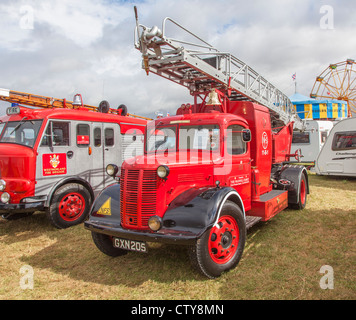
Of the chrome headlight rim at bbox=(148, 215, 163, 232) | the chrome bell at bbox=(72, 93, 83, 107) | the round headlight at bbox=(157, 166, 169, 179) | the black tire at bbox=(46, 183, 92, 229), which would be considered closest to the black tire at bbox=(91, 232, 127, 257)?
the chrome headlight rim at bbox=(148, 215, 163, 232)

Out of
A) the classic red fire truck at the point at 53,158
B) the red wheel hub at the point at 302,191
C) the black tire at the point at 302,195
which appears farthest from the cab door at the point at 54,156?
the red wheel hub at the point at 302,191

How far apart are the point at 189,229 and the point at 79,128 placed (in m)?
4.62

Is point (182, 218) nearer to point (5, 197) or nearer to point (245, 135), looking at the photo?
point (245, 135)

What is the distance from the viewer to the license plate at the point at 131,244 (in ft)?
12.5

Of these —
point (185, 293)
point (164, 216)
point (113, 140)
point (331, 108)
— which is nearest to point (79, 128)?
point (113, 140)

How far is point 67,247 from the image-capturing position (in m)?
5.29

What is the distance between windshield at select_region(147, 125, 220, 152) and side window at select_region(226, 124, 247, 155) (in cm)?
24

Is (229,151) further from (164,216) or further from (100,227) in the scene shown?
(100,227)

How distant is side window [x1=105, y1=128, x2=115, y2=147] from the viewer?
7867mm

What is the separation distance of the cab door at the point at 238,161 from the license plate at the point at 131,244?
69.3 inches

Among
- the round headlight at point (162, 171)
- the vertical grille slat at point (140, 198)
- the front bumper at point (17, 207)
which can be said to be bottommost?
the front bumper at point (17, 207)

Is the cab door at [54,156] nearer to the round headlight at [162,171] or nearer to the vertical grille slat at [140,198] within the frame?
the vertical grille slat at [140,198]

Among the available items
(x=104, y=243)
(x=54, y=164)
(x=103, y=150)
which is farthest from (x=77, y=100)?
(x=104, y=243)
